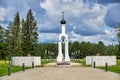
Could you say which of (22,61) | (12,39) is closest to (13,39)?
(12,39)

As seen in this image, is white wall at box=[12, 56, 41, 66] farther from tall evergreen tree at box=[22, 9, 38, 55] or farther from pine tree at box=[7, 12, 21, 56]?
tall evergreen tree at box=[22, 9, 38, 55]

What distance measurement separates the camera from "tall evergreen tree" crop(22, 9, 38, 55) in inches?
3878

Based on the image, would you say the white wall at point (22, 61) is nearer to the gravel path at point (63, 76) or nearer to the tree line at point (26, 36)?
the gravel path at point (63, 76)

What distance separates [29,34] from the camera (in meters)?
100

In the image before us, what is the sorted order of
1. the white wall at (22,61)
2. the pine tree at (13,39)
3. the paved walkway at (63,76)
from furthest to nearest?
the pine tree at (13,39) < the white wall at (22,61) < the paved walkway at (63,76)

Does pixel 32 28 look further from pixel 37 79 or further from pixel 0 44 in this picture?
pixel 37 79

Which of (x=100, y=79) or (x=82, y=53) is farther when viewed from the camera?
(x=82, y=53)

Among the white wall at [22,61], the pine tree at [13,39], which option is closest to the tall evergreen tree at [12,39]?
the pine tree at [13,39]

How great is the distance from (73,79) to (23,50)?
76.6m

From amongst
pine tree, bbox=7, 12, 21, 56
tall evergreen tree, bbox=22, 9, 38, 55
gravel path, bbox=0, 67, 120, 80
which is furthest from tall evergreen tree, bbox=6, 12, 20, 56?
gravel path, bbox=0, 67, 120, 80

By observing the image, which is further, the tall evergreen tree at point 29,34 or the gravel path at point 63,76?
the tall evergreen tree at point 29,34

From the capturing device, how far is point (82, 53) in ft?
552

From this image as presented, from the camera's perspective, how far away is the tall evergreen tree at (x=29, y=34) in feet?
323

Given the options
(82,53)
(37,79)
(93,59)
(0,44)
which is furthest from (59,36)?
(82,53)
